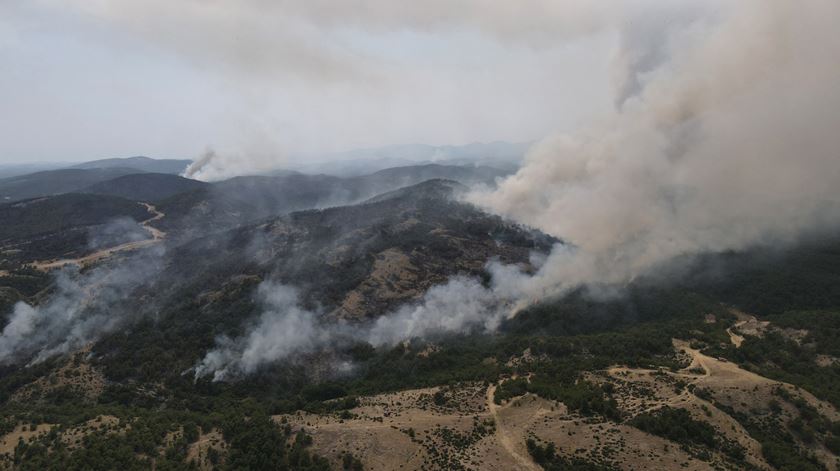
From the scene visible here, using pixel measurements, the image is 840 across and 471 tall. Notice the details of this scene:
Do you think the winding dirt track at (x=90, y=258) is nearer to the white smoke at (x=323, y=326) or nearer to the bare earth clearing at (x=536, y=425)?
the white smoke at (x=323, y=326)

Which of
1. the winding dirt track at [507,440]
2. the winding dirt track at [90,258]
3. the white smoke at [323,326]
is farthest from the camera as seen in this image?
the winding dirt track at [90,258]

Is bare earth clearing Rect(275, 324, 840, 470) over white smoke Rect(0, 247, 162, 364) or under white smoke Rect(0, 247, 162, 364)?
under

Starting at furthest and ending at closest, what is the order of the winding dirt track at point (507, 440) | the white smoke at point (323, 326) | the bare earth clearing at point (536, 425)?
the white smoke at point (323, 326)
the bare earth clearing at point (536, 425)
the winding dirt track at point (507, 440)

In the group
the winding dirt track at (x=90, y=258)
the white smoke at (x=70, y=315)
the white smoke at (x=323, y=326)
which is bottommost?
the white smoke at (x=323, y=326)

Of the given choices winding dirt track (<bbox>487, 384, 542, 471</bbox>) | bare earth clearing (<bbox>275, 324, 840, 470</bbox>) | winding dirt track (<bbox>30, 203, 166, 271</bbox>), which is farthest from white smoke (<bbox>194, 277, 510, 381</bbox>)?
winding dirt track (<bbox>30, 203, 166, 271</bbox>)

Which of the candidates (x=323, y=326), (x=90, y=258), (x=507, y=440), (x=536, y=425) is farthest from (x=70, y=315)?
(x=536, y=425)

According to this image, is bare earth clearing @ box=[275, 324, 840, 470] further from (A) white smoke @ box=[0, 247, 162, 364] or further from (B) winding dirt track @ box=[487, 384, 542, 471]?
(A) white smoke @ box=[0, 247, 162, 364]

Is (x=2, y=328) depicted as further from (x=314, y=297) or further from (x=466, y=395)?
(x=466, y=395)

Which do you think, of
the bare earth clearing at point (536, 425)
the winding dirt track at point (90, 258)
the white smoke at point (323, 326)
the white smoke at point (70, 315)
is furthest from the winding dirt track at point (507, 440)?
the winding dirt track at point (90, 258)
